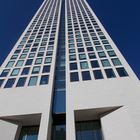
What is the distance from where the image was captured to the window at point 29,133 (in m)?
19.0

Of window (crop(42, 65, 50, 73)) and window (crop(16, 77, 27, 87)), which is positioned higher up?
window (crop(42, 65, 50, 73))

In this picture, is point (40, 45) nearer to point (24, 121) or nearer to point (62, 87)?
point (62, 87)

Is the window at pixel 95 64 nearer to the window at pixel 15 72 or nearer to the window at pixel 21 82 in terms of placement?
the window at pixel 21 82

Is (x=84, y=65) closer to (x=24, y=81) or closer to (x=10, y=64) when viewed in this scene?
(x=24, y=81)

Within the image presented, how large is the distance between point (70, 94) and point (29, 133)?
6661mm

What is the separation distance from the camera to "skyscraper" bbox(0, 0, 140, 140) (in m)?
17.4

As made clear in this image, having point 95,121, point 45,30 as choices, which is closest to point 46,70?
point 95,121

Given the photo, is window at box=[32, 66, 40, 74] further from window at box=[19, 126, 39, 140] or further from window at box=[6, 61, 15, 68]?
window at box=[19, 126, 39, 140]

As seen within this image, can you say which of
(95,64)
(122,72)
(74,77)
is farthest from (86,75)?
(122,72)

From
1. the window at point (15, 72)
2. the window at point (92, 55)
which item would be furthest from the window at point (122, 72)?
the window at point (15, 72)

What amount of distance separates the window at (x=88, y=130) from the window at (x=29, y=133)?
16.4 feet

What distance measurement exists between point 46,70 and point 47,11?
3915 cm

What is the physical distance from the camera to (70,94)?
20531mm

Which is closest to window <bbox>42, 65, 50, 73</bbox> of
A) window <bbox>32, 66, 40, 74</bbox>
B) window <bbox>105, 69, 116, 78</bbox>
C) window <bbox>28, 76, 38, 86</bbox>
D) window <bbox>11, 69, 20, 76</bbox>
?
window <bbox>32, 66, 40, 74</bbox>
